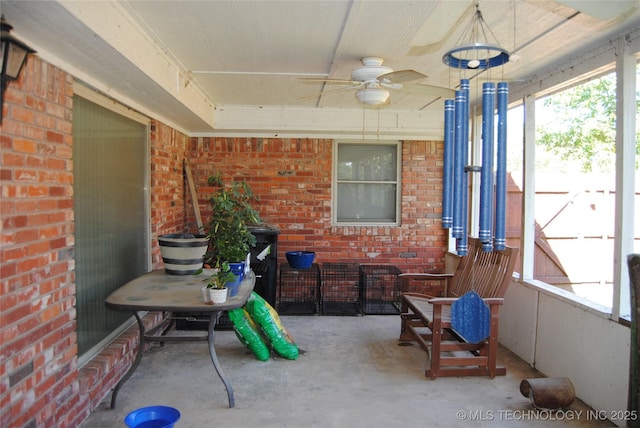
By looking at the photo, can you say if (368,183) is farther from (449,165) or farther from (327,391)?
(449,165)

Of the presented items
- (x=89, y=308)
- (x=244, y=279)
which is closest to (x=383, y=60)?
(x=244, y=279)

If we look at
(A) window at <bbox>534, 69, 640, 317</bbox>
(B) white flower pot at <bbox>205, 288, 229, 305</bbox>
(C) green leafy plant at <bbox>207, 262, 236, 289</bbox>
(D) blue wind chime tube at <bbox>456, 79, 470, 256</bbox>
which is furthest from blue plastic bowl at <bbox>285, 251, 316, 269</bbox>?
(D) blue wind chime tube at <bbox>456, 79, 470, 256</bbox>

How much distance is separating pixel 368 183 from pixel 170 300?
3.59 m

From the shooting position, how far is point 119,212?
3.58 meters

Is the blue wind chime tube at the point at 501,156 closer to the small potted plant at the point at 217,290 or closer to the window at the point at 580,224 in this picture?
the small potted plant at the point at 217,290

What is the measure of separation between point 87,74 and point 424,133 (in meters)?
3.88

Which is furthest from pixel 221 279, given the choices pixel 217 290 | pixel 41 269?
pixel 41 269

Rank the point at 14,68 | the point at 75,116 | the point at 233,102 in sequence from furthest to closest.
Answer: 1. the point at 233,102
2. the point at 75,116
3. the point at 14,68

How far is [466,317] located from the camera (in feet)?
11.6

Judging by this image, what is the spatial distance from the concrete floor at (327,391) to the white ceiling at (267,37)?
2.14 meters

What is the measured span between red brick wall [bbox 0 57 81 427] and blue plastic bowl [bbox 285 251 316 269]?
2.91 m

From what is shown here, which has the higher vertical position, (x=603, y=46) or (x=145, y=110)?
(x=603, y=46)

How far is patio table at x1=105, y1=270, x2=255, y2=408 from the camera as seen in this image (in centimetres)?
271

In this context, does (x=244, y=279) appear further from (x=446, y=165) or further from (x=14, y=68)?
(x=14, y=68)
